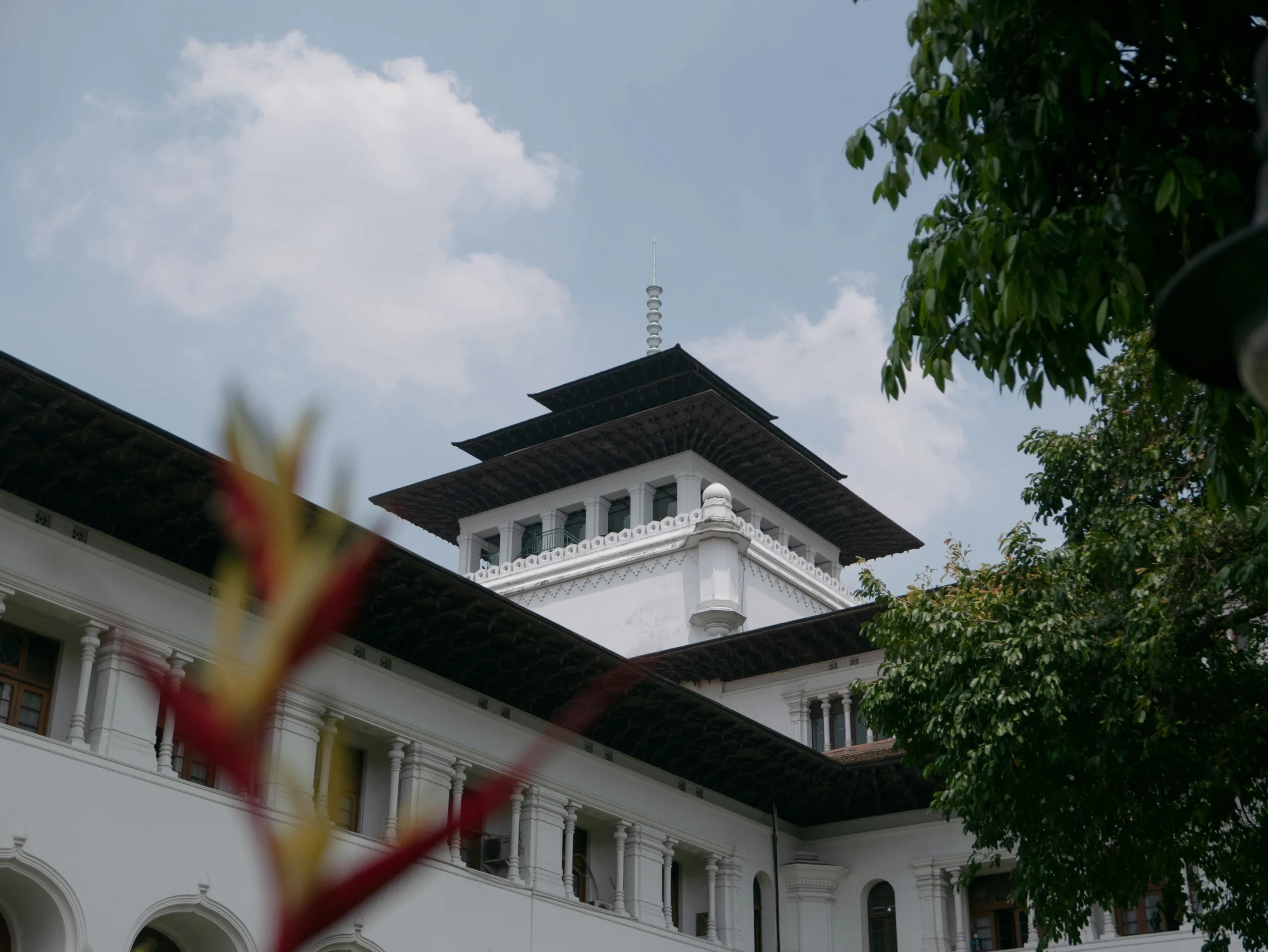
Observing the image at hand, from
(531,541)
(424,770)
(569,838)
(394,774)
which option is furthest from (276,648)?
(531,541)

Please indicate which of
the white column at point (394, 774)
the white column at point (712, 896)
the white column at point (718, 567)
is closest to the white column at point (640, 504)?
the white column at point (718, 567)

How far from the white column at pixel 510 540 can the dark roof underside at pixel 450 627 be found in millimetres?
13349

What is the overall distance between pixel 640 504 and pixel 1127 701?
2307 cm

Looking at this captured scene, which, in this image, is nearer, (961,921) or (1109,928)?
(1109,928)

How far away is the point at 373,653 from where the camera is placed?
1948 centimetres

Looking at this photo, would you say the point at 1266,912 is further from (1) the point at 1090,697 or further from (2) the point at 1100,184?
(2) the point at 1100,184

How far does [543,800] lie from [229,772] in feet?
68.5

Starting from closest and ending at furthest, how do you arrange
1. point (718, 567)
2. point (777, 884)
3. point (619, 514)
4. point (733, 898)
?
point (733, 898) → point (777, 884) → point (718, 567) → point (619, 514)

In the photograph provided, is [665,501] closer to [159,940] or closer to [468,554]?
[468,554]

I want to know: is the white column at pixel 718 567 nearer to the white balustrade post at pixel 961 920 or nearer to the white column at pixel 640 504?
the white column at pixel 640 504

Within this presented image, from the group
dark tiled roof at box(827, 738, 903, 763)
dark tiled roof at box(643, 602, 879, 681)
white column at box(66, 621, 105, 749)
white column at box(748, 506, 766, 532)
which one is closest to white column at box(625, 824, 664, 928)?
dark tiled roof at box(827, 738, 903, 763)

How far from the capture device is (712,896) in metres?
24.3

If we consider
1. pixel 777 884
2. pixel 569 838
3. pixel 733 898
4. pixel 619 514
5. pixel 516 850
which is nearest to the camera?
pixel 516 850

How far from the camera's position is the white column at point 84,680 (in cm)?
1560
